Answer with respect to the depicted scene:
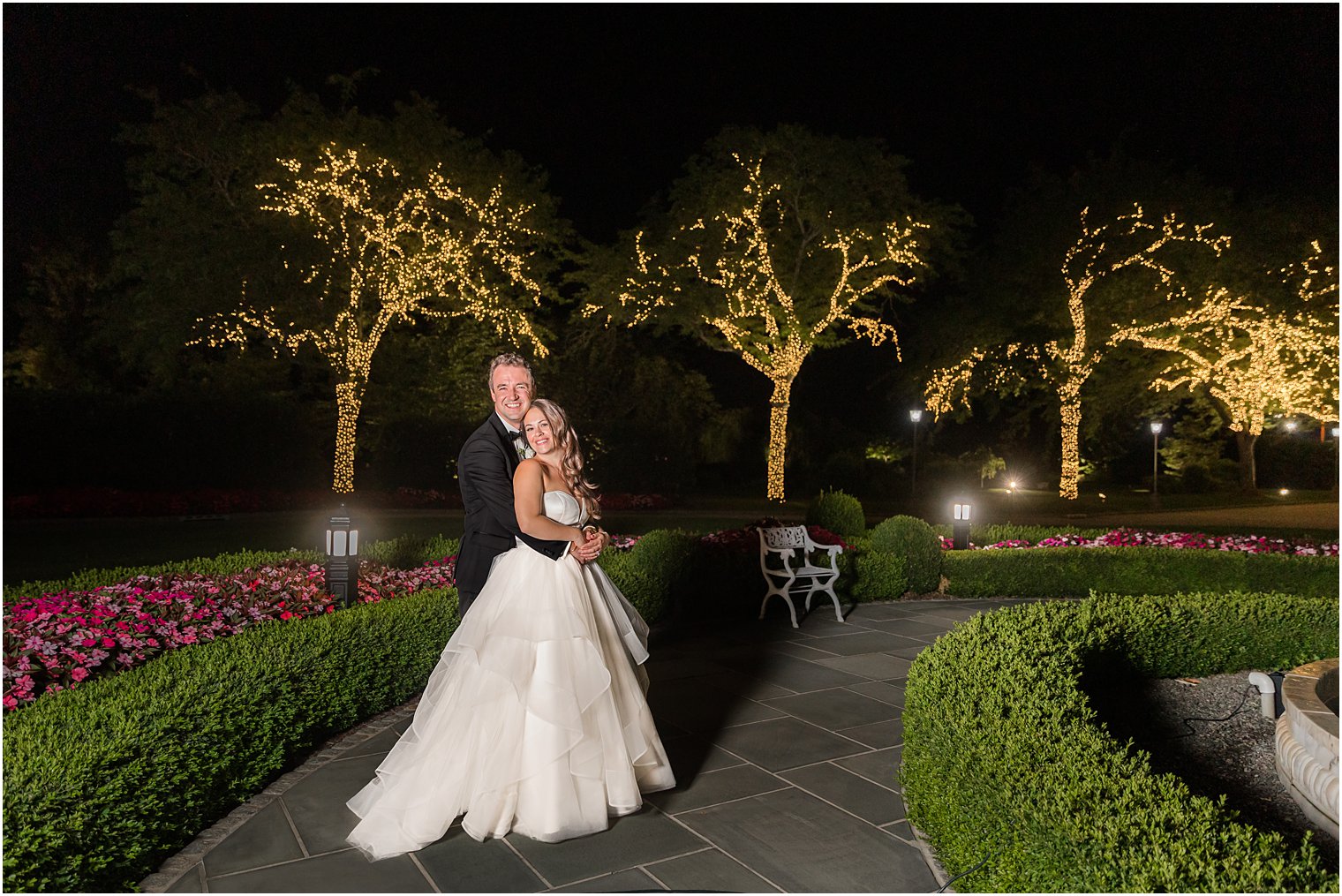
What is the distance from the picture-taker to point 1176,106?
25266mm

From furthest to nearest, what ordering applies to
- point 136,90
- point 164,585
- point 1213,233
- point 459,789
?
point 1213,233 < point 136,90 < point 164,585 < point 459,789

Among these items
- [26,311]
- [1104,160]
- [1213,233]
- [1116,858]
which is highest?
[1104,160]

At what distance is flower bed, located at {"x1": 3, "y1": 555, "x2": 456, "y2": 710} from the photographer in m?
4.91

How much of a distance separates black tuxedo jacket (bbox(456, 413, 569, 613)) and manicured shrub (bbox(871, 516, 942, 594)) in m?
6.68

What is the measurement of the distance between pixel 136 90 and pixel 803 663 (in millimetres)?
19653

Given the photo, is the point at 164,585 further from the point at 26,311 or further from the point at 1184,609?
the point at 26,311

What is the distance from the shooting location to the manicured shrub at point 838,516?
11344 millimetres

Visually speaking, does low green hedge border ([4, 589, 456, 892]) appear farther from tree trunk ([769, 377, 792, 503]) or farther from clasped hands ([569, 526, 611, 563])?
tree trunk ([769, 377, 792, 503])

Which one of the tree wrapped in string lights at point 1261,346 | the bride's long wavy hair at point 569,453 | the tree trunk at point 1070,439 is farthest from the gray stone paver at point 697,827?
the tree trunk at point 1070,439

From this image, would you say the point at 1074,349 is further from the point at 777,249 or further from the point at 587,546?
the point at 587,546

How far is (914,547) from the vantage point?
10312 millimetres

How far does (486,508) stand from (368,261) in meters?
16.9

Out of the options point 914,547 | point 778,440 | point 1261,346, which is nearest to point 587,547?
point 914,547

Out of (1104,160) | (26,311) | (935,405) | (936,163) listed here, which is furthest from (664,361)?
(26,311)
